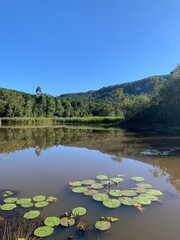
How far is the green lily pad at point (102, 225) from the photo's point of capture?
3.70m

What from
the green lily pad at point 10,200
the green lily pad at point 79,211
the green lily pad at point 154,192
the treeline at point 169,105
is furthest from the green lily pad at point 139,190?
the treeline at point 169,105

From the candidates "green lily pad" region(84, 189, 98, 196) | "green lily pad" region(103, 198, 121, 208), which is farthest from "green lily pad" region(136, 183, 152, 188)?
"green lily pad" region(103, 198, 121, 208)

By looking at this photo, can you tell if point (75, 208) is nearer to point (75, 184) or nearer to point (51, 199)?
point (51, 199)

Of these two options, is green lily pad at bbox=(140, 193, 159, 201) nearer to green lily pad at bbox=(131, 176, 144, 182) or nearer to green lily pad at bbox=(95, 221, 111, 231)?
green lily pad at bbox=(131, 176, 144, 182)

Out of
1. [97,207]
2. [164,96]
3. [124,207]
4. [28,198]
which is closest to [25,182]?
[28,198]

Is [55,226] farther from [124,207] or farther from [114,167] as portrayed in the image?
[114,167]

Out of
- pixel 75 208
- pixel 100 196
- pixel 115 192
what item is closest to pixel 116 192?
pixel 115 192

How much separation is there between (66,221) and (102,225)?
592 mm

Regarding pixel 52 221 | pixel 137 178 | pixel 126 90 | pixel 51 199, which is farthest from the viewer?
pixel 126 90

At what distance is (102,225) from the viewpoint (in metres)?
3.78

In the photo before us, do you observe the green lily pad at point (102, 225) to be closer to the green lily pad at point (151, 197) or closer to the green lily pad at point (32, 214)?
the green lily pad at point (32, 214)

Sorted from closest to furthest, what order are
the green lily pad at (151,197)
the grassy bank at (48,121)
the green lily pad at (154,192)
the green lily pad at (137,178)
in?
the green lily pad at (151,197), the green lily pad at (154,192), the green lily pad at (137,178), the grassy bank at (48,121)

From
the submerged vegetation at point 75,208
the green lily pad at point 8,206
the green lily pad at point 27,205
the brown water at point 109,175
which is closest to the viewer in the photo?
the submerged vegetation at point 75,208

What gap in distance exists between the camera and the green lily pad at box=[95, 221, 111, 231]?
3702 millimetres
